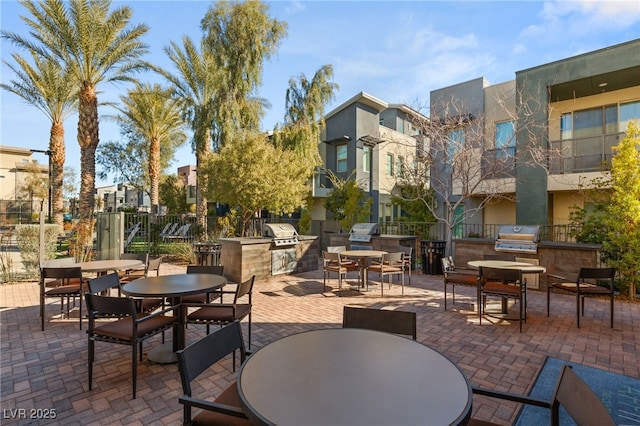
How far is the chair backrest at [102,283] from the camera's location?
389cm

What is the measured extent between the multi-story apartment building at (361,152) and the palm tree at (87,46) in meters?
10.3

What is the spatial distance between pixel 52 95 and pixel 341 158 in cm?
1409

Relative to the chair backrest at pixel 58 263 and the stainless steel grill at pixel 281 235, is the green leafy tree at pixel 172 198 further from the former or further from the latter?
the chair backrest at pixel 58 263

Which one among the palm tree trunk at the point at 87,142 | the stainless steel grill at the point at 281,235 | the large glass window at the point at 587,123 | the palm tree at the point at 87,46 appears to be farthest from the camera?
the palm tree trunk at the point at 87,142

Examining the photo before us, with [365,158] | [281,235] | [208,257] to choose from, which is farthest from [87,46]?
[365,158]

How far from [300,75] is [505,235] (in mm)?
12524

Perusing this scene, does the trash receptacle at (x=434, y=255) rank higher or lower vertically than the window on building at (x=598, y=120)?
lower

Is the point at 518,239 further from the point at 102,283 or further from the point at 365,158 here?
the point at 365,158

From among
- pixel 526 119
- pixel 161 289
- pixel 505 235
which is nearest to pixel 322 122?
pixel 526 119

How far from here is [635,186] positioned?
677cm

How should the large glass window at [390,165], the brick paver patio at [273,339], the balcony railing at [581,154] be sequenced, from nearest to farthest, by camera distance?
the brick paver patio at [273,339]
the balcony railing at [581,154]
the large glass window at [390,165]

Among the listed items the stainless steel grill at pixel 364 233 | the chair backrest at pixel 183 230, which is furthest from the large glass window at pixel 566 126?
the chair backrest at pixel 183 230

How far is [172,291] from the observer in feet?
11.6

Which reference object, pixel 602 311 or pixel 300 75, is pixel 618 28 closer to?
pixel 602 311
